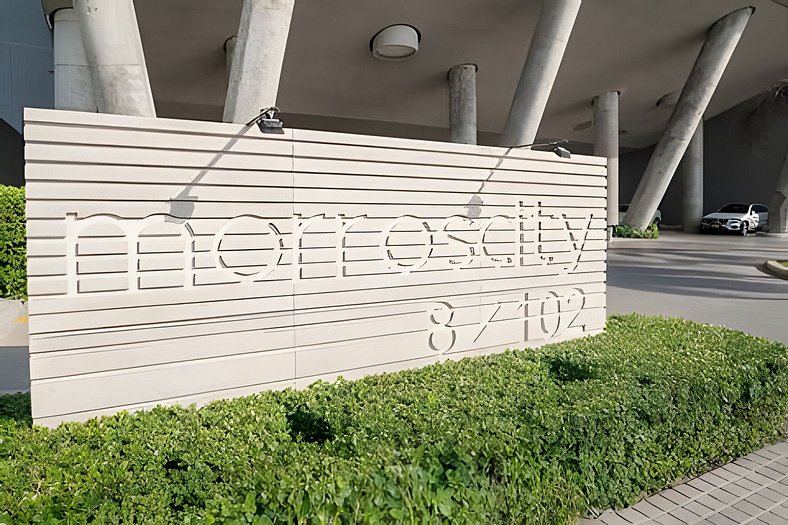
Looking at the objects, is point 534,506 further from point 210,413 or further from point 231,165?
point 231,165

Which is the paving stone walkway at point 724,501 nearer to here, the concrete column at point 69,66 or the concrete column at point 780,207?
the concrete column at point 69,66

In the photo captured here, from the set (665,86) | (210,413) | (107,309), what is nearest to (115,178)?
(107,309)

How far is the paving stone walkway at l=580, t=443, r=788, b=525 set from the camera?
336cm

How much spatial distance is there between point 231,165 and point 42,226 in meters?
1.18

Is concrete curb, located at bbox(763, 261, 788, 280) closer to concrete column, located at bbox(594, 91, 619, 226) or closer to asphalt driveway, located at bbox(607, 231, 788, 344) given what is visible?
asphalt driveway, located at bbox(607, 231, 788, 344)

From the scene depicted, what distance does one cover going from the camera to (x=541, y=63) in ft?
44.4

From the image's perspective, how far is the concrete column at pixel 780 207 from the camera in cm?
2472

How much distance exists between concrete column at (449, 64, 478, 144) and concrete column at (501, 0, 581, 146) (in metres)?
4.56

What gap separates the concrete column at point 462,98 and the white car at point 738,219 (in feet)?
49.3

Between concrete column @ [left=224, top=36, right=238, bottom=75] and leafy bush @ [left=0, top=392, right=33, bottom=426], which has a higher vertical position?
concrete column @ [left=224, top=36, right=238, bottom=75]

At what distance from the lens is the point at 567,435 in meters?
3.21

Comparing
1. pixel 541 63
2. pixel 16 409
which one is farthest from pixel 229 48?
pixel 16 409

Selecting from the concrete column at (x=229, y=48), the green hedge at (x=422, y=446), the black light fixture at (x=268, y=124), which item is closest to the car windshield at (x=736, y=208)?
the concrete column at (x=229, y=48)

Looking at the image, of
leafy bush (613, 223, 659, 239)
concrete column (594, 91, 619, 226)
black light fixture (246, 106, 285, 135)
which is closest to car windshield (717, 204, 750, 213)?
leafy bush (613, 223, 659, 239)
